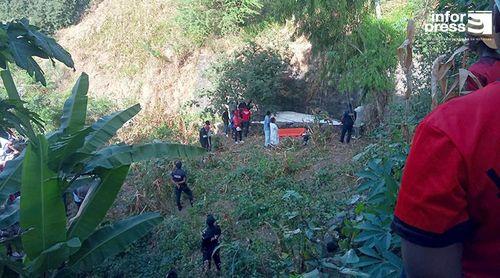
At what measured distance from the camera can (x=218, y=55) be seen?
57.3 feet

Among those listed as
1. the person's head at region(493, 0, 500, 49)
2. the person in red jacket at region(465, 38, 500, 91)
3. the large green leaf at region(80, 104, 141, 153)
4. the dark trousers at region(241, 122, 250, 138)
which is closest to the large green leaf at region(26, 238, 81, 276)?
the large green leaf at region(80, 104, 141, 153)

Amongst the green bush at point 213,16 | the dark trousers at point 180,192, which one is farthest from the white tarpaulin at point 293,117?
the dark trousers at point 180,192

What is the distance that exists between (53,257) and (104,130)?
1.48m

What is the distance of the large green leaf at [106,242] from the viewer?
5047mm

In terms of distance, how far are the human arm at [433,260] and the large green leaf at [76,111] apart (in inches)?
190

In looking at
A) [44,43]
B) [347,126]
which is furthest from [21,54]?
[347,126]

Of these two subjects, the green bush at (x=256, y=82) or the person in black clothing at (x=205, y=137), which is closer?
the person in black clothing at (x=205, y=137)

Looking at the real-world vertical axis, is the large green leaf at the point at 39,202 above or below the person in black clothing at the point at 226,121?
above

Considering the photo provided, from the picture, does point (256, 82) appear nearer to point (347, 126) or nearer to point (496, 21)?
point (347, 126)

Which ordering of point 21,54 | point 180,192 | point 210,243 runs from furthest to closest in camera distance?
1. point 180,192
2. point 210,243
3. point 21,54

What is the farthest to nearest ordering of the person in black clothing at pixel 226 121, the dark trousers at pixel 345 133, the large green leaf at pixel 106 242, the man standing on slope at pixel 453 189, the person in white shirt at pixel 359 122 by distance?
1. the person in black clothing at pixel 226 121
2. the person in white shirt at pixel 359 122
3. the dark trousers at pixel 345 133
4. the large green leaf at pixel 106 242
5. the man standing on slope at pixel 453 189

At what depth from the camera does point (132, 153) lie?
530cm

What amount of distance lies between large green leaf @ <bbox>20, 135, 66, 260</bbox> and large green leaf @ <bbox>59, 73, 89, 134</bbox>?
46.0 inches

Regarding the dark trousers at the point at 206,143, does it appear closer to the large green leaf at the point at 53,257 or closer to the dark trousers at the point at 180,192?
the dark trousers at the point at 180,192
